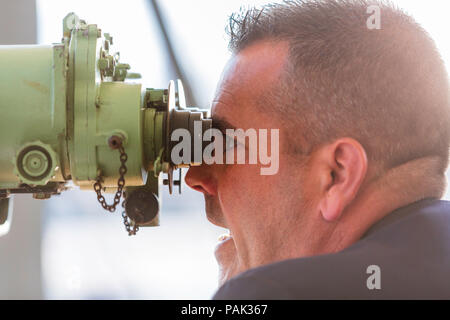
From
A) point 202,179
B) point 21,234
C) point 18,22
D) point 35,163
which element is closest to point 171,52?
point 18,22

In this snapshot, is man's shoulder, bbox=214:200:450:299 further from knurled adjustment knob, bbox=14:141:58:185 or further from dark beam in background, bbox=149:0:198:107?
dark beam in background, bbox=149:0:198:107

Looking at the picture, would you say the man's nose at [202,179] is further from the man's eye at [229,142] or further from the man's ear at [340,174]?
the man's ear at [340,174]

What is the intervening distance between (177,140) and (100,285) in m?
2.27

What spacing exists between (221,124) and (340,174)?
0.80 feet

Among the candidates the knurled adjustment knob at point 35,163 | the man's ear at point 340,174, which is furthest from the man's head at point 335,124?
the knurled adjustment knob at point 35,163

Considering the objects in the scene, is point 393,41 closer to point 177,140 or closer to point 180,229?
point 177,140

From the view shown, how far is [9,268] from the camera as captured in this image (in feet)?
8.55

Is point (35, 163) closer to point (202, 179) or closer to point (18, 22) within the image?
point (202, 179)

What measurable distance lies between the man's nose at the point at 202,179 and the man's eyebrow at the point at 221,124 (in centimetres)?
8

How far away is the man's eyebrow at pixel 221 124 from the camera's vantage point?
102 cm

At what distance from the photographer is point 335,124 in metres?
0.90

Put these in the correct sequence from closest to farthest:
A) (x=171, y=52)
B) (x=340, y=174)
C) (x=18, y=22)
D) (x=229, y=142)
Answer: (x=340, y=174)
(x=229, y=142)
(x=18, y=22)
(x=171, y=52)

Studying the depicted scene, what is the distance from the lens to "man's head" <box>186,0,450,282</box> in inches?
34.9

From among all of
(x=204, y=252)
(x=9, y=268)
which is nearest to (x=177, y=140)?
(x=9, y=268)
